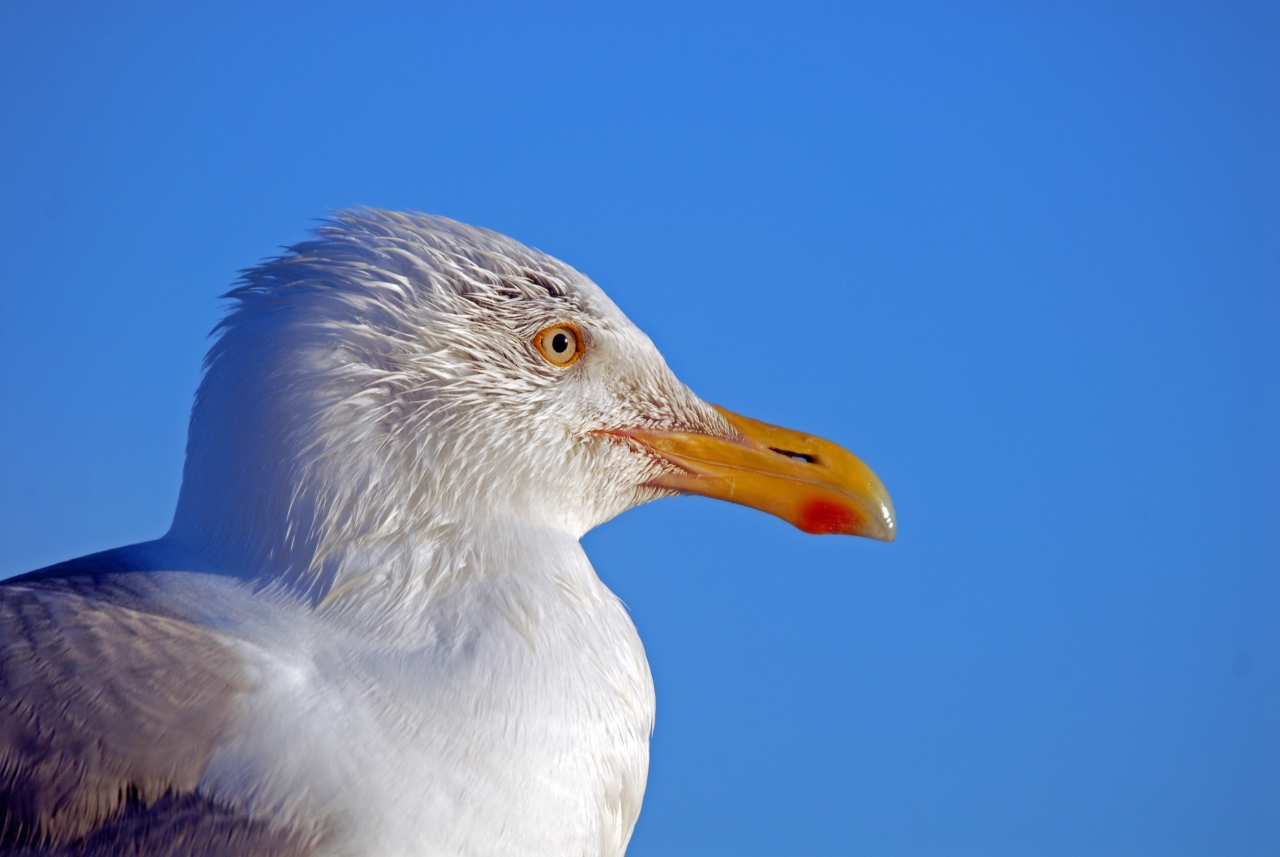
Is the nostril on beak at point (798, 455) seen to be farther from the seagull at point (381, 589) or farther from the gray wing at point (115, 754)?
the gray wing at point (115, 754)

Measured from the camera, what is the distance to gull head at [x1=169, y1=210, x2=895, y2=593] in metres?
2.69

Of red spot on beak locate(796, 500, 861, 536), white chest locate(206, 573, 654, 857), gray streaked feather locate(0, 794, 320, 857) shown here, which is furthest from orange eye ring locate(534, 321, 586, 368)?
gray streaked feather locate(0, 794, 320, 857)

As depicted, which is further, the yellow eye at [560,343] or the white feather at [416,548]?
the yellow eye at [560,343]

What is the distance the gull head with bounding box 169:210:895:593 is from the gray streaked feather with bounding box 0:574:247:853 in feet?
1.19

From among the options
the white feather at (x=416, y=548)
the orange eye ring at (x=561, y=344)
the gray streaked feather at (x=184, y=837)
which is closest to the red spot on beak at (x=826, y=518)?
the white feather at (x=416, y=548)

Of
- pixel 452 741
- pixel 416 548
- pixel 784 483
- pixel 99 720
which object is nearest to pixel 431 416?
pixel 416 548

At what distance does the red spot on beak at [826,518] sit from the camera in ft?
11.1

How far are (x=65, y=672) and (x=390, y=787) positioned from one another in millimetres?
736

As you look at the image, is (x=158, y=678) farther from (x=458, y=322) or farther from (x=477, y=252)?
(x=477, y=252)

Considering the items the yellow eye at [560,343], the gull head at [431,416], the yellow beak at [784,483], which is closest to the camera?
the gull head at [431,416]

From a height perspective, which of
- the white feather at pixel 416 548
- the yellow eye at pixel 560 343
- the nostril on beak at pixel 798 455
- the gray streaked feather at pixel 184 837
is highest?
the yellow eye at pixel 560 343

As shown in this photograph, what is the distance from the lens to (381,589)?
262 cm

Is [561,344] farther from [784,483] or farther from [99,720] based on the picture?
[99,720]

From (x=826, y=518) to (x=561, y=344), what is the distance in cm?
99
